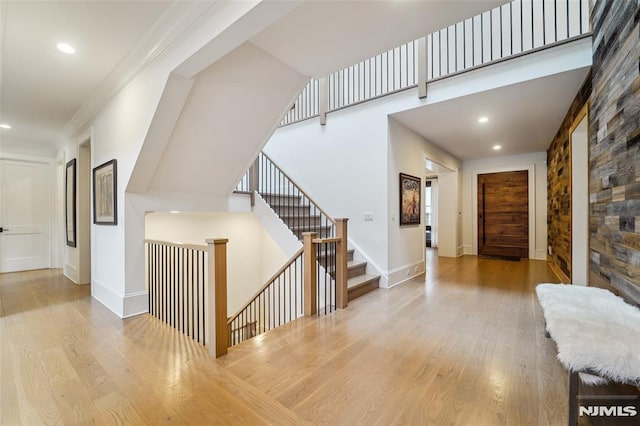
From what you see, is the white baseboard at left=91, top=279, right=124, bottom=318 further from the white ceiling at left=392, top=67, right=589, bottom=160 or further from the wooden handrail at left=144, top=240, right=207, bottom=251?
the white ceiling at left=392, top=67, right=589, bottom=160

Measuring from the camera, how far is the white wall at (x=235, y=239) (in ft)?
15.8

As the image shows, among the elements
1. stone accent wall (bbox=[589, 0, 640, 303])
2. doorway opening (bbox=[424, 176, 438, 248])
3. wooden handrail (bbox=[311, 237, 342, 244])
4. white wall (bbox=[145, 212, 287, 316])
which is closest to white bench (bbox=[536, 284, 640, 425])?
stone accent wall (bbox=[589, 0, 640, 303])

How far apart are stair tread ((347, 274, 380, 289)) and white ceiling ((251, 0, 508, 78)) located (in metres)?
2.78

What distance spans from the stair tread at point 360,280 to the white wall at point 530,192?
465cm

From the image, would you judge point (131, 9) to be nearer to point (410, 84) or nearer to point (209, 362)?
point (209, 362)

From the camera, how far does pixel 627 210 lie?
6.95 feet

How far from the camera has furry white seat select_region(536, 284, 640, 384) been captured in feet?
4.40

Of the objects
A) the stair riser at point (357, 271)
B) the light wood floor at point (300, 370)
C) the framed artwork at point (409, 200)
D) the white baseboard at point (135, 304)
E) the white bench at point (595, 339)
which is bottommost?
the light wood floor at point (300, 370)

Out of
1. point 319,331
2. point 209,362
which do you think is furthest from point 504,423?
point 209,362

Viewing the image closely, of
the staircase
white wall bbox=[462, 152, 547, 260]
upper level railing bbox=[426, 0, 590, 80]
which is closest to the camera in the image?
upper level railing bbox=[426, 0, 590, 80]

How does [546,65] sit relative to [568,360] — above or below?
above

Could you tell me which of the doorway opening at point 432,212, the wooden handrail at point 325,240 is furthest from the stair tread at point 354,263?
the doorway opening at point 432,212

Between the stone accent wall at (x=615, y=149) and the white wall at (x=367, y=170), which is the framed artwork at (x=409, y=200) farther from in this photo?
the stone accent wall at (x=615, y=149)

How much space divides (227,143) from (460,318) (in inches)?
136
